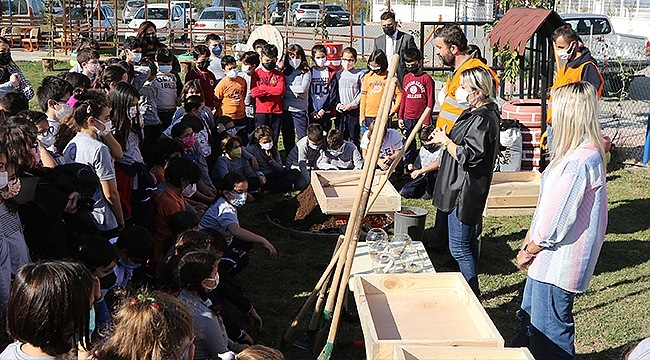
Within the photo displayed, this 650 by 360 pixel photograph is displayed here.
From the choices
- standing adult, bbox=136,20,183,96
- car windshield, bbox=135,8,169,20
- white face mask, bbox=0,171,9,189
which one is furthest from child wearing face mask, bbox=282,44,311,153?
car windshield, bbox=135,8,169,20

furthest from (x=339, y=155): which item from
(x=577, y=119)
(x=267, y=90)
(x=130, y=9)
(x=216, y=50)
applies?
(x=130, y=9)

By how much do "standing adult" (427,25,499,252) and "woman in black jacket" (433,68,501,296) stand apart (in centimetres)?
75

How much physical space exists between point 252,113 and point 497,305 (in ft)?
17.1

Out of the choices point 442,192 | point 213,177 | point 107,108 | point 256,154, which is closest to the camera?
point 107,108

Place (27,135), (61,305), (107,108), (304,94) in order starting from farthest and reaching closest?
(304,94)
(107,108)
(27,135)
(61,305)

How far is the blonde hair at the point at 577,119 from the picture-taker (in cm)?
411

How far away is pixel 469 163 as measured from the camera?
545 cm

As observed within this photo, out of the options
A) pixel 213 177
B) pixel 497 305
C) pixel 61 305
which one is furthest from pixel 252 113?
pixel 61 305

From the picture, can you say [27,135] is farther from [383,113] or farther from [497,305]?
[497,305]

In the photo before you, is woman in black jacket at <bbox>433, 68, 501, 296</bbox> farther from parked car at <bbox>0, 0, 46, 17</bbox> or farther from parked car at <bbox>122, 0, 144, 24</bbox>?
parked car at <bbox>122, 0, 144, 24</bbox>

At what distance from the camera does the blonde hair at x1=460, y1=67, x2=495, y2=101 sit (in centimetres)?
544

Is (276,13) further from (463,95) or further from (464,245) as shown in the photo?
(464,245)

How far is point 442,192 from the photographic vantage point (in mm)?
5785

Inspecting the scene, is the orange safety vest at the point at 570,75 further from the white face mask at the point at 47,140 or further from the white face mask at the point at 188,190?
the white face mask at the point at 47,140
